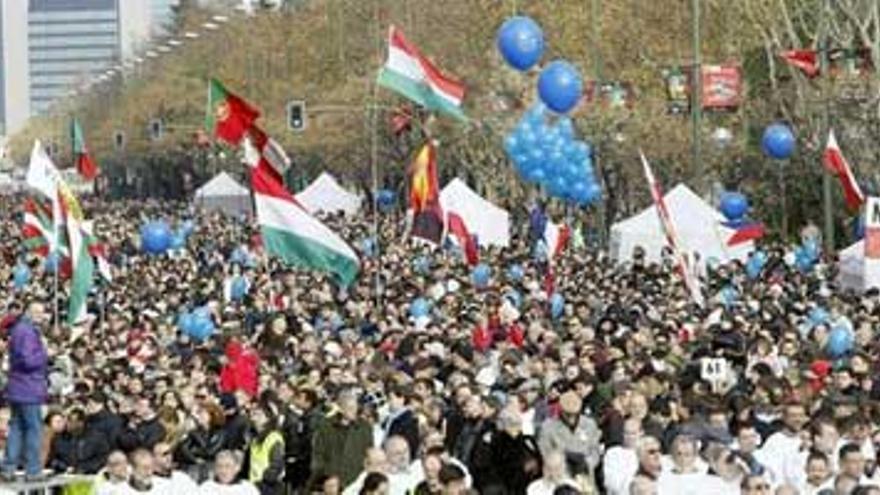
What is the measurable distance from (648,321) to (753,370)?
7.05m

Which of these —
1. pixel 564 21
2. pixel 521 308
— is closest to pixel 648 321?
pixel 521 308

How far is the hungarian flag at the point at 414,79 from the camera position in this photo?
33.9m

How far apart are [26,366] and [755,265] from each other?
2268 cm

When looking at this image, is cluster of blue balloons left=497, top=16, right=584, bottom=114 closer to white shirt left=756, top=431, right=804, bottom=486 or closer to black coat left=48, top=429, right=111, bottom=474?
black coat left=48, top=429, right=111, bottom=474

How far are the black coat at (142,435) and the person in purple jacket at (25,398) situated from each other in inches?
21.2

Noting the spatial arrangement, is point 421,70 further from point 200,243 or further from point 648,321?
point 200,243

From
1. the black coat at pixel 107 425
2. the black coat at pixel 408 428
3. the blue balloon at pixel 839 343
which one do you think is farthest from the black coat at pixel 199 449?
the blue balloon at pixel 839 343

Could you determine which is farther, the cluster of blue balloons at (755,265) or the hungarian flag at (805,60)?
the hungarian flag at (805,60)


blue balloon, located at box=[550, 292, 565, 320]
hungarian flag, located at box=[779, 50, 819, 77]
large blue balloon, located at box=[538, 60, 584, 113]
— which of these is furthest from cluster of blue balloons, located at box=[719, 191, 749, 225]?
blue balloon, located at box=[550, 292, 565, 320]

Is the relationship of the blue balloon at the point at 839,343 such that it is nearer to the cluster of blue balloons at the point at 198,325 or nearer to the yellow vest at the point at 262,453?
the yellow vest at the point at 262,453

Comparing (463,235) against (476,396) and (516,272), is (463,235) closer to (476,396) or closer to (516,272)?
(516,272)

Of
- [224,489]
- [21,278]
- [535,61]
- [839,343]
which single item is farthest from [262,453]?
[21,278]

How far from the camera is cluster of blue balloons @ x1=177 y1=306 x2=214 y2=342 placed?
3281cm

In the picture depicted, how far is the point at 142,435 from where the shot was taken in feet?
64.3
